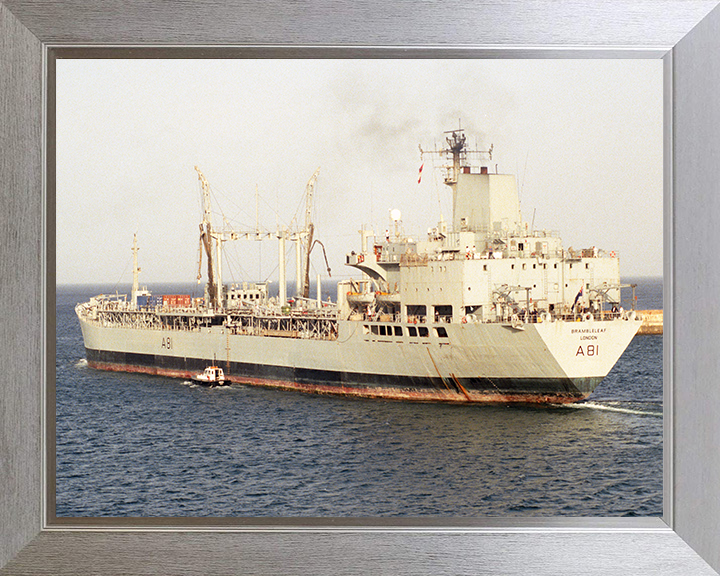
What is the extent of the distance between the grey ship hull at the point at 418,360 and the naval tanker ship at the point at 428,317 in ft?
0.05

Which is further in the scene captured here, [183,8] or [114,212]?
[114,212]

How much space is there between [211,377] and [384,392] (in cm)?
159

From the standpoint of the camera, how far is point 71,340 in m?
4.40

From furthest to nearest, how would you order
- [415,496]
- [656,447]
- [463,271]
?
[463,271], [415,496], [656,447]

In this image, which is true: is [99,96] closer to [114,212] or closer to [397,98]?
[114,212]

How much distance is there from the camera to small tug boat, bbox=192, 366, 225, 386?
656cm

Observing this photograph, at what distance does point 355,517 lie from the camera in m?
3.50

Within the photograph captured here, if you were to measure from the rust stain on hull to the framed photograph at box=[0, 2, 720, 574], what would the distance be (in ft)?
6.38

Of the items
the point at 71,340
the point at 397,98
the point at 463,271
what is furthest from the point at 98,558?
the point at 463,271

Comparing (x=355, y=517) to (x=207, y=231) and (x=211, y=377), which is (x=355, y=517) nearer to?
(x=207, y=231)

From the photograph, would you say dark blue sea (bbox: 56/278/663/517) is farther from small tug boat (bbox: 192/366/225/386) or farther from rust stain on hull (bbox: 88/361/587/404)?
small tug boat (bbox: 192/366/225/386)

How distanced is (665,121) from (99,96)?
10.2ft

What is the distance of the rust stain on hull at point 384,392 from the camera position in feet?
20.2

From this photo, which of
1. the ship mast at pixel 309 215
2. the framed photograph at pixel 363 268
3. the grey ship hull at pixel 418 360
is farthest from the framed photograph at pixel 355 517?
the grey ship hull at pixel 418 360
